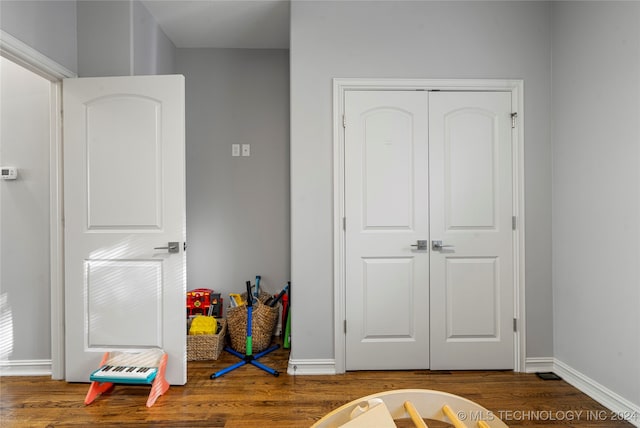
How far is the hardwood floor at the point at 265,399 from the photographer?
1.94 m

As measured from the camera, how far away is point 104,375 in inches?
83.0

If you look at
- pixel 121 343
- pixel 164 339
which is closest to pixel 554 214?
pixel 164 339

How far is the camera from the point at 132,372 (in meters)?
2.15

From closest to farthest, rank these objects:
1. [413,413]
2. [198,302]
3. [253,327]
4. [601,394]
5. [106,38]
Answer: [413,413], [601,394], [106,38], [253,327], [198,302]

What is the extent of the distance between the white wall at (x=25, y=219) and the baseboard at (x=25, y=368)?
0.11 feet

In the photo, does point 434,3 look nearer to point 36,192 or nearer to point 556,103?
point 556,103

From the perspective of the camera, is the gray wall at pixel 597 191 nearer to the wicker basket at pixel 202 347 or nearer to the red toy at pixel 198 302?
the wicker basket at pixel 202 347

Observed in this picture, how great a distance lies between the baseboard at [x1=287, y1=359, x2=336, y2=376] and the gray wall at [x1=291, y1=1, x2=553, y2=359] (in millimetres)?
44

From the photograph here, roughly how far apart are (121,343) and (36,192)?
1.25 meters

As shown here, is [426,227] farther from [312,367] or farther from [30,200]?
[30,200]

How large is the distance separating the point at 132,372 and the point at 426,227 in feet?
7.08

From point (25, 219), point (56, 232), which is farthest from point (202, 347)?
point (25, 219)

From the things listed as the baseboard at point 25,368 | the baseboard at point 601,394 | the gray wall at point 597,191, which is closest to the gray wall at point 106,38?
the baseboard at point 25,368

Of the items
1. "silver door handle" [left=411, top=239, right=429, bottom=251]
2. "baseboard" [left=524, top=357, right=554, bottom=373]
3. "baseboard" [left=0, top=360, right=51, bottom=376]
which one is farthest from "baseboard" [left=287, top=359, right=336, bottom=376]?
"baseboard" [left=0, top=360, right=51, bottom=376]
